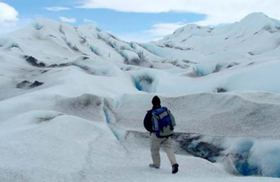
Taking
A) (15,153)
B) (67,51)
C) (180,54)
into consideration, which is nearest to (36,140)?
(15,153)

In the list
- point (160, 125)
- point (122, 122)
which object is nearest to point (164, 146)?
point (160, 125)

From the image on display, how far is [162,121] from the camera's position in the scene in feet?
32.7

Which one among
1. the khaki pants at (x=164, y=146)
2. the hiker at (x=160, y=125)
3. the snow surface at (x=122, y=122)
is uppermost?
the hiker at (x=160, y=125)

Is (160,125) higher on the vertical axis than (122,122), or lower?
higher

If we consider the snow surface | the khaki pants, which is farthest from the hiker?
the snow surface

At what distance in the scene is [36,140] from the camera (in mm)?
11453

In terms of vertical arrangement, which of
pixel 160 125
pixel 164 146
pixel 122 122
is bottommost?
pixel 122 122

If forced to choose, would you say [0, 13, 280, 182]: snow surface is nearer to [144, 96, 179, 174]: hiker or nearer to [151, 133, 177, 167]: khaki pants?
[151, 133, 177, 167]: khaki pants

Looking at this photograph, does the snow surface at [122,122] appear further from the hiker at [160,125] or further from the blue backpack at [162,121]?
the blue backpack at [162,121]

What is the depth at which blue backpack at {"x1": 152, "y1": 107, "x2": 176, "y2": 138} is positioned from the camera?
996 centimetres

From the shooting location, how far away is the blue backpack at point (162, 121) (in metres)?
9.96

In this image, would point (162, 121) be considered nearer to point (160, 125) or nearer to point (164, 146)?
point (160, 125)

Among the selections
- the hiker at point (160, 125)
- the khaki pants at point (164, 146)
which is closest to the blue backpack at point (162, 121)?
the hiker at point (160, 125)

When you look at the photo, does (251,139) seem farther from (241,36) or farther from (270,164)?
(241,36)
